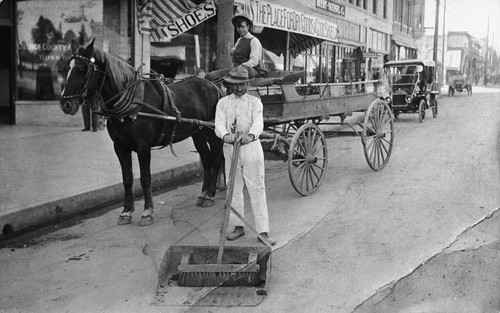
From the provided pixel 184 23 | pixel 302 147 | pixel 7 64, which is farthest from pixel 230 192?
pixel 7 64

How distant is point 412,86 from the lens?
20.1 m

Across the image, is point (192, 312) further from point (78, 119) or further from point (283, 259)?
point (78, 119)

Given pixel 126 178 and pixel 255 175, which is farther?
pixel 126 178

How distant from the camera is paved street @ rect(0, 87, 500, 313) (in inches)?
170

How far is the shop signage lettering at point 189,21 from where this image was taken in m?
15.5

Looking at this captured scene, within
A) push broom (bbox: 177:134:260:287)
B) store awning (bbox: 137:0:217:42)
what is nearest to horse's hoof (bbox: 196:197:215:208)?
push broom (bbox: 177:134:260:287)

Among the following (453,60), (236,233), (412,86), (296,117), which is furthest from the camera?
(453,60)

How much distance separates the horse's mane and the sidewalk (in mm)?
1862

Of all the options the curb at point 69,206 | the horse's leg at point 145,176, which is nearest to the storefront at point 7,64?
the curb at point 69,206

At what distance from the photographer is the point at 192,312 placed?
13.4 feet

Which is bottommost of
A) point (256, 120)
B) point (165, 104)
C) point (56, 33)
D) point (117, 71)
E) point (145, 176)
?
point (145, 176)

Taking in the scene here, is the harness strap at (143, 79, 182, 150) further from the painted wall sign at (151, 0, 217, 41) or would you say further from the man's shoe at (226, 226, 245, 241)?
the painted wall sign at (151, 0, 217, 41)

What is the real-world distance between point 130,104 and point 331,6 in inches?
927

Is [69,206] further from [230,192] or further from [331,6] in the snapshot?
[331,6]
